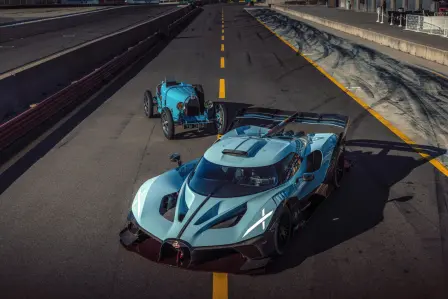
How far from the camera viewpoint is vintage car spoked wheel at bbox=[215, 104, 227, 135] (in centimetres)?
1328

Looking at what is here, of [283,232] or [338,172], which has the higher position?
[283,232]

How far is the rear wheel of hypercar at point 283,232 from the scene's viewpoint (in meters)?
7.28

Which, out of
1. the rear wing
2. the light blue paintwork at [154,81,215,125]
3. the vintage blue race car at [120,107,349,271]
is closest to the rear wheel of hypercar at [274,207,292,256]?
the vintage blue race car at [120,107,349,271]

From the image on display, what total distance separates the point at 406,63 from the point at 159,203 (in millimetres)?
20182

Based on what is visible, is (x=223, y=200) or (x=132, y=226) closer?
(x=223, y=200)

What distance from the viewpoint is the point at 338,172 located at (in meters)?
10.1

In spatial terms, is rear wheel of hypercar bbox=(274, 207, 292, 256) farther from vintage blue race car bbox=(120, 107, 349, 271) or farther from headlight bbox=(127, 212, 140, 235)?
headlight bbox=(127, 212, 140, 235)

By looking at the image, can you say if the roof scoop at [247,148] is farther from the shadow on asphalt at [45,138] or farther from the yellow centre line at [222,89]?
the yellow centre line at [222,89]

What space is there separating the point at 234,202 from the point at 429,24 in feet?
102

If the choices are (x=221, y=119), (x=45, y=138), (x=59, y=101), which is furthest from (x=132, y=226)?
(x=59, y=101)

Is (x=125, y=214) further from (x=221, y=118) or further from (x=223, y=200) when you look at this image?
(x=221, y=118)

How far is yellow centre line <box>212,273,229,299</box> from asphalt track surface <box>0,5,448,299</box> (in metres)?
0.03

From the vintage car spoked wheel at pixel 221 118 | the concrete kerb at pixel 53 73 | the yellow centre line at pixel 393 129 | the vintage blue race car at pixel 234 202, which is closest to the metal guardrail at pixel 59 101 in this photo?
the concrete kerb at pixel 53 73

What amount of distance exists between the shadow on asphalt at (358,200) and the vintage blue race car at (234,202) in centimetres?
22
